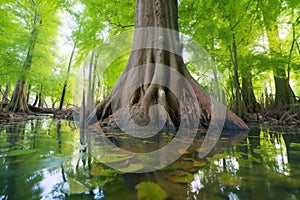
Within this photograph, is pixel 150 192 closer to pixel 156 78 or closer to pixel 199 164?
pixel 199 164

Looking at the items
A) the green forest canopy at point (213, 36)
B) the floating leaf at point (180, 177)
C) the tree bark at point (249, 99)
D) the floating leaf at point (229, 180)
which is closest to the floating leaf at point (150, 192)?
the floating leaf at point (180, 177)

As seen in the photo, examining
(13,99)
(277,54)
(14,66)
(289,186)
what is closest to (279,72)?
(277,54)

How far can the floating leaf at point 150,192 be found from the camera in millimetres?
656

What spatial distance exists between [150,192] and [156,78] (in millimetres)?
2345

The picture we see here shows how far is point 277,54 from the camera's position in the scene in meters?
4.44

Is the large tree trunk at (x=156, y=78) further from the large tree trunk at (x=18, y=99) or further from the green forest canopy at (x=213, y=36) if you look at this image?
the large tree trunk at (x=18, y=99)

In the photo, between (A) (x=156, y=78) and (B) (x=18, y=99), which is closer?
(A) (x=156, y=78)

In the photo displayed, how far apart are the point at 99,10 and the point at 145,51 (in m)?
2.25

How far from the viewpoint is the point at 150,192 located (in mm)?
697

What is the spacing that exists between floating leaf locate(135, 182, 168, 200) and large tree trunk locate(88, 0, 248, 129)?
184 cm

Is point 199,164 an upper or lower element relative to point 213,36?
lower

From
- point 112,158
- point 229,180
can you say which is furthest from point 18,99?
point 229,180

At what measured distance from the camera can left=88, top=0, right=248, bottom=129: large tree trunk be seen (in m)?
2.80

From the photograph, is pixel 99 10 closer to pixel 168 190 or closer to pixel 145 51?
pixel 145 51
